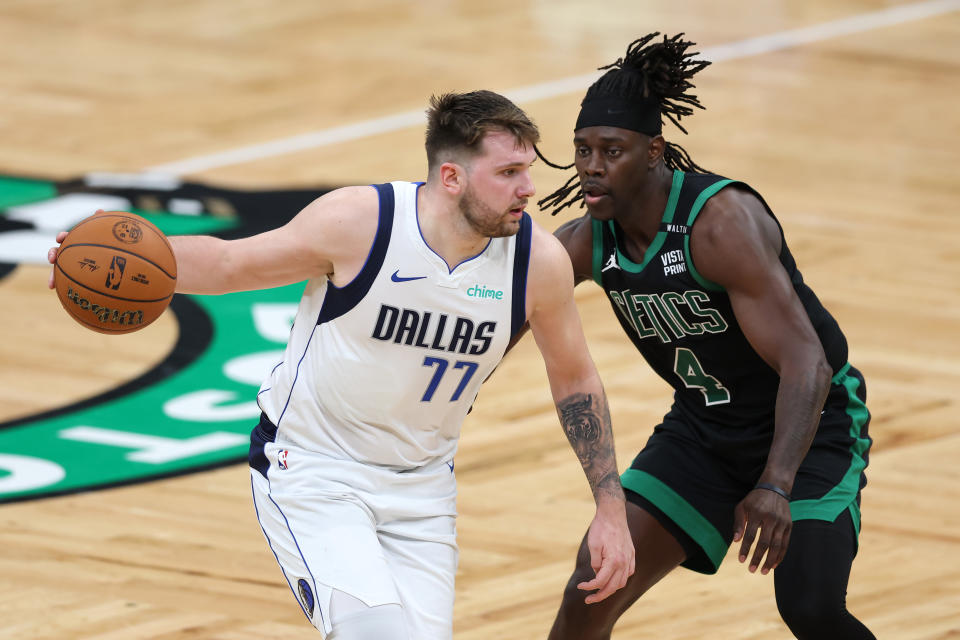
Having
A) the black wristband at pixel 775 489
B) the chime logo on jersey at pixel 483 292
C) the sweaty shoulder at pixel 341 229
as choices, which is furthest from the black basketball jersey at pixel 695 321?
the sweaty shoulder at pixel 341 229

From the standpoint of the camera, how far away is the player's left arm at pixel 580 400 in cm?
450

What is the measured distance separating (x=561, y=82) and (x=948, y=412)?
21.3 feet

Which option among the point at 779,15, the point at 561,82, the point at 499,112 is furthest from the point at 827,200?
the point at 499,112

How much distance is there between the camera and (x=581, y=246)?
5191 millimetres

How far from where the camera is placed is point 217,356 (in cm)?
855

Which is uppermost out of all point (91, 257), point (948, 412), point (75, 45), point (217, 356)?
point (75, 45)

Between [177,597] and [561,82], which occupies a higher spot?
[561,82]

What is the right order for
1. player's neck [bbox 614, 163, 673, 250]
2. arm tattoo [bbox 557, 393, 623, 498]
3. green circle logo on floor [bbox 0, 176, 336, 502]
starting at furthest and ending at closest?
green circle logo on floor [bbox 0, 176, 336, 502] → player's neck [bbox 614, 163, 673, 250] → arm tattoo [bbox 557, 393, 623, 498]

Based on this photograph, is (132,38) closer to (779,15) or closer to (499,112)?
(779,15)

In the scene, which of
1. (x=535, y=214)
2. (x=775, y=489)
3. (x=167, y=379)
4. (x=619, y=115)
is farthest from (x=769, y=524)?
(x=535, y=214)

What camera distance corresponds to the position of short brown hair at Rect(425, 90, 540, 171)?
4395 millimetres

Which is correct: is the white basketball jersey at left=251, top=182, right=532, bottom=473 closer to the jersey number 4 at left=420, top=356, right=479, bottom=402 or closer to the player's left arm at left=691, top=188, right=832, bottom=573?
the jersey number 4 at left=420, top=356, right=479, bottom=402

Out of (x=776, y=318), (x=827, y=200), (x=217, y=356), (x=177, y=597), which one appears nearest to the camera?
(x=776, y=318)

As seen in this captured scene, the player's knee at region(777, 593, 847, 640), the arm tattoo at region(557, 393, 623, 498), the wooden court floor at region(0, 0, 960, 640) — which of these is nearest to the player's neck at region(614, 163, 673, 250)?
the arm tattoo at region(557, 393, 623, 498)
